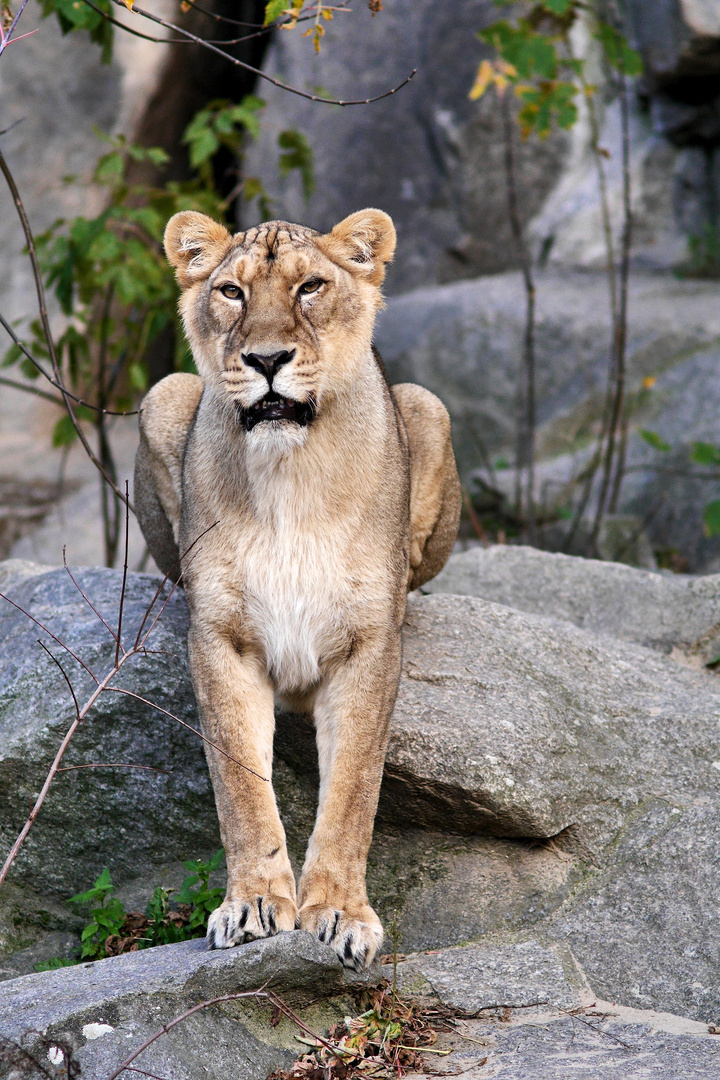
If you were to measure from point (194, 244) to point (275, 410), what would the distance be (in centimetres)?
86

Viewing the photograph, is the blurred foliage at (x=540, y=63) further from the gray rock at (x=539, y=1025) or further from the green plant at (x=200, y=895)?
the gray rock at (x=539, y=1025)

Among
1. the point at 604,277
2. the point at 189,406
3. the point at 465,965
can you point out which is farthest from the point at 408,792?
the point at 604,277

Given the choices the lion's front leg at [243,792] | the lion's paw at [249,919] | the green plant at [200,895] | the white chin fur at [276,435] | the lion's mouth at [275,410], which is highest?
the lion's mouth at [275,410]

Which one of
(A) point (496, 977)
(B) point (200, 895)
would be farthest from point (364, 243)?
Answer: (A) point (496, 977)

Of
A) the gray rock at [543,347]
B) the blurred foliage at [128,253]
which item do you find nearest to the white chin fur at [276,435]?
the blurred foliage at [128,253]

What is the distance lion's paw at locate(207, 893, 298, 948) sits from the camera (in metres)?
3.11

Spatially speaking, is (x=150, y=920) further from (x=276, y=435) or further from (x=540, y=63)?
(x=540, y=63)

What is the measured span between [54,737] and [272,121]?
7.84 metres

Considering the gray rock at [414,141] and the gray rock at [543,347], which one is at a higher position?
the gray rock at [414,141]

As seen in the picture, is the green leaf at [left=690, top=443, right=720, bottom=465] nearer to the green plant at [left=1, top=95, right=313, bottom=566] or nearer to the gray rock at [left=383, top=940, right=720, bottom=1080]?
the green plant at [left=1, top=95, right=313, bottom=566]

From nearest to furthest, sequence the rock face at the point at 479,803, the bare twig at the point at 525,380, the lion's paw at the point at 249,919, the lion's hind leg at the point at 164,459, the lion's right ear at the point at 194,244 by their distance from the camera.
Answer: the lion's paw at the point at 249,919
the rock face at the point at 479,803
the lion's right ear at the point at 194,244
the lion's hind leg at the point at 164,459
the bare twig at the point at 525,380

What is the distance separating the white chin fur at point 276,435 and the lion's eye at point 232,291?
45 cm

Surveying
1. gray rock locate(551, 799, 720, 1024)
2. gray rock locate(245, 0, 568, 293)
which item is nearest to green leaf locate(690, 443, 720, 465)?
gray rock locate(551, 799, 720, 1024)

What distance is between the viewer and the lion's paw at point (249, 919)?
311 centimetres
